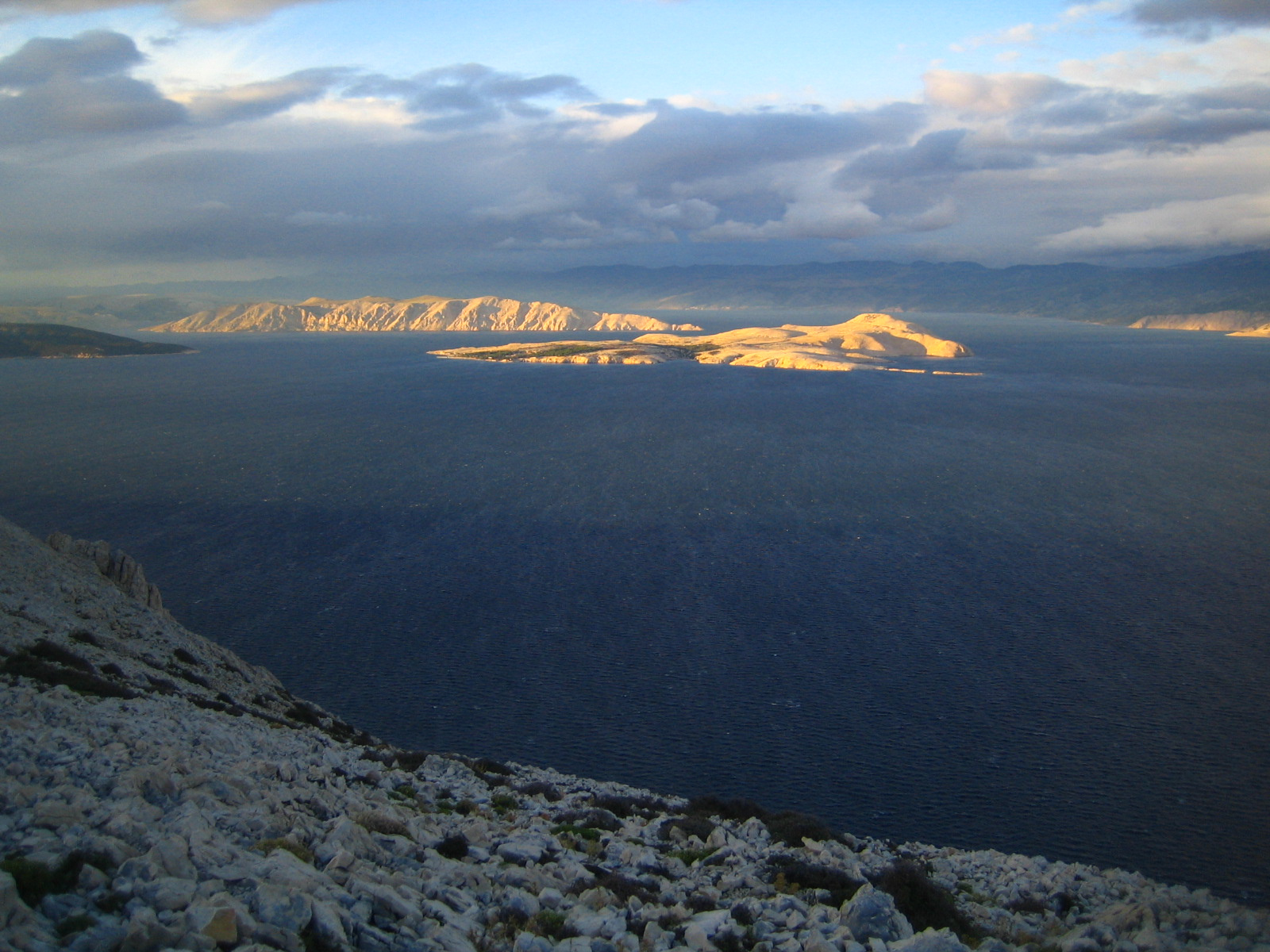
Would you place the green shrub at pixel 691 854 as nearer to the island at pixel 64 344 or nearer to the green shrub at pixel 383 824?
the green shrub at pixel 383 824

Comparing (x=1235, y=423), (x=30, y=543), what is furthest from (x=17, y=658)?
(x=1235, y=423)

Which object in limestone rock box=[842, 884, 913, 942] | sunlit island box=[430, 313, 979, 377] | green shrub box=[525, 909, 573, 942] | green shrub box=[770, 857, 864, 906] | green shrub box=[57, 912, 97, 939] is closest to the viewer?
green shrub box=[57, 912, 97, 939]

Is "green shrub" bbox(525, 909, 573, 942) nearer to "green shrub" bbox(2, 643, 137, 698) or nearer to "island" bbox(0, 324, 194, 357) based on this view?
"green shrub" bbox(2, 643, 137, 698)

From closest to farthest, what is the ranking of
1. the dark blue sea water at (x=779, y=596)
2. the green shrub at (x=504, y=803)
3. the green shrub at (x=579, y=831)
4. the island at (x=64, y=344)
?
the green shrub at (x=579, y=831), the green shrub at (x=504, y=803), the dark blue sea water at (x=779, y=596), the island at (x=64, y=344)

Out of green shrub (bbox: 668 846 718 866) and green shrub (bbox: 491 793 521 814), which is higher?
green shrub (bbox: 668 846 718 866)

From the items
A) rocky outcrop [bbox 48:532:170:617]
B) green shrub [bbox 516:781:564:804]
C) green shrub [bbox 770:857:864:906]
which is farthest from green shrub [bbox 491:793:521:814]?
rocky outcrop [bbox 48:532:170:617]

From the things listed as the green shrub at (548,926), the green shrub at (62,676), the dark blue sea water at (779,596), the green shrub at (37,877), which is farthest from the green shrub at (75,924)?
the dark blue sea water at (779,596)

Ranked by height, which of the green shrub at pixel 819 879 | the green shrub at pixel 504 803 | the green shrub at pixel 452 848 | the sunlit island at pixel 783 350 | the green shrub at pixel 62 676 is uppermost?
the sunlit island at pixel 783 350
